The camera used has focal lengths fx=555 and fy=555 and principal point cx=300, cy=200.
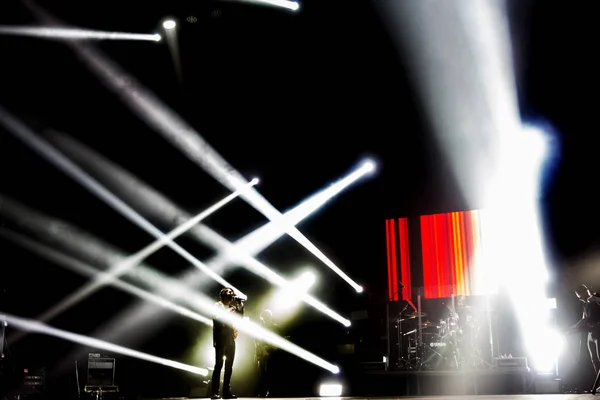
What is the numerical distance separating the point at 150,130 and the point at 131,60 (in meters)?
1.63

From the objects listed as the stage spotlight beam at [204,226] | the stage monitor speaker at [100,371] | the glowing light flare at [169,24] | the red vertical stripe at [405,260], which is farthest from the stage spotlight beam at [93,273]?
the glowing light flare at [169,24]

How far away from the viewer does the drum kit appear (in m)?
9.03

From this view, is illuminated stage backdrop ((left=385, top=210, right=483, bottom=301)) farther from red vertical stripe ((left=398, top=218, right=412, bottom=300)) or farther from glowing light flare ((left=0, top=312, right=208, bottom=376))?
glowing light flare ((left=0, top=312, right=208, bottom=376))

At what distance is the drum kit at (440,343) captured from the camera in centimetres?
903

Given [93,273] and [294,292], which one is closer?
[93,273]

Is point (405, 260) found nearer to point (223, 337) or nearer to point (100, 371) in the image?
point (223, 337)

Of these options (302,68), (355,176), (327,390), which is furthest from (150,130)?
(327,390)

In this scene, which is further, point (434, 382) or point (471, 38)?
point (434, 382)

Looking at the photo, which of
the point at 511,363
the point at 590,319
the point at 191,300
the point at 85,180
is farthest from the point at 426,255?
the point at 85,180

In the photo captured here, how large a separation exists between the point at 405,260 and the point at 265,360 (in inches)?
139

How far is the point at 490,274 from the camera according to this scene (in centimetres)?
998

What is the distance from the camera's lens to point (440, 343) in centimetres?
930

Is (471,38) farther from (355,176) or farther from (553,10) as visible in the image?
(355,176)

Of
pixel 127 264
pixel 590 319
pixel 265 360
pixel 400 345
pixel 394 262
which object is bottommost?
pixel 265 360
